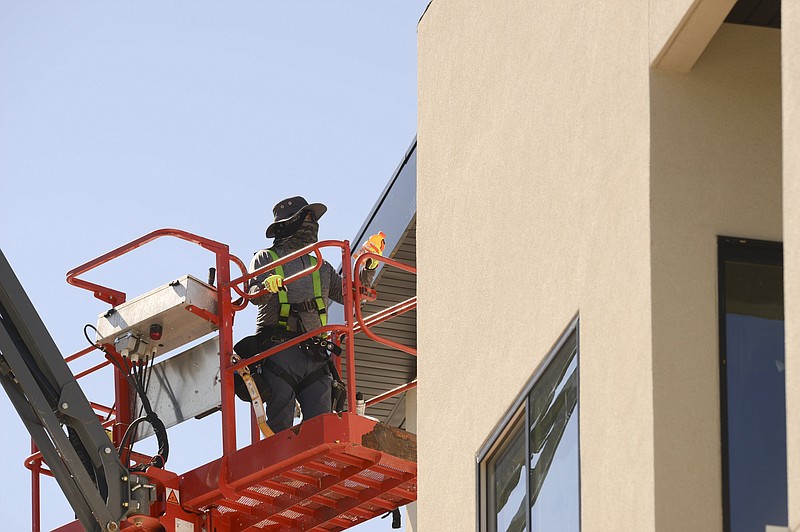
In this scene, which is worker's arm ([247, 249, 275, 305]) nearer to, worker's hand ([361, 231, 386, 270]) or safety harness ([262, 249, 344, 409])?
safety harness ([262, 249, 344, 409])

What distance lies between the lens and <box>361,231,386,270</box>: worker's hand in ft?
42.1

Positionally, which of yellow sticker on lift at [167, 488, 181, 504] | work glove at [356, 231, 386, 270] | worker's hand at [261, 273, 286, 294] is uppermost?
work glove at [356, 231, 386, 270]

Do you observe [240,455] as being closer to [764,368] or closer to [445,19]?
[445,19]

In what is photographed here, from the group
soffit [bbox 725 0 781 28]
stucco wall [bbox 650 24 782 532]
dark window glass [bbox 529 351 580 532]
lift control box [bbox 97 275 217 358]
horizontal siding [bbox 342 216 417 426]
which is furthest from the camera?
horizontal siding [bbox 342 216 417 426]

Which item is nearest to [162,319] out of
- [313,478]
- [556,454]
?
[313,478]

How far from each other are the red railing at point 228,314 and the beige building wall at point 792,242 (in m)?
7.73

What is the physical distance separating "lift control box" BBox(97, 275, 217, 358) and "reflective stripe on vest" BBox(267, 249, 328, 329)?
1.74 ft

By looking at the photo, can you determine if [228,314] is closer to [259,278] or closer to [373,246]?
[259,278]

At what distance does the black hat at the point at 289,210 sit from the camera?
13109 mm

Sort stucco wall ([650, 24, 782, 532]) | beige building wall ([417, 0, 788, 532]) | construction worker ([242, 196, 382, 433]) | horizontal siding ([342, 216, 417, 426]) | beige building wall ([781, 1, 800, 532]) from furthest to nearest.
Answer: horizontal siding ([342, 216, 417, 426]), construction worker ([242, 196, 382, 433]), beige building wall ([417, 0, 788, 532]), stucco wall ([650, 24, 782, 532]), beige building wall ([781, 1, 800, 532])

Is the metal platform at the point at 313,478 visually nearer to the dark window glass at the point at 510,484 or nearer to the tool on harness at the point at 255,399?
the tool on harness at the point at 255,399

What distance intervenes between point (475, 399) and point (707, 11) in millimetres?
3263

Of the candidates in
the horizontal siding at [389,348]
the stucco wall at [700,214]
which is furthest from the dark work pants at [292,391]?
the stucco wall at [700,214]

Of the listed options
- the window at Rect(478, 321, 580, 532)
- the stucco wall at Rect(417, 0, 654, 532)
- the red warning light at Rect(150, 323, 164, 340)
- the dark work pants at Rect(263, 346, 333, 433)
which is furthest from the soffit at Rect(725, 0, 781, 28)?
the red warning light at Rect(150, 323, 164, 340)
